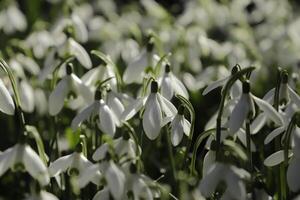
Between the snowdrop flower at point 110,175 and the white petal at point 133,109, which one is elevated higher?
the snowdrop flower at point 110,175

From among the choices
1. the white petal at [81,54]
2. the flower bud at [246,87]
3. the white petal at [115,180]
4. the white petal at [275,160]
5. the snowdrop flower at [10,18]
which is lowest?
the snowdrop flower at [10,18]

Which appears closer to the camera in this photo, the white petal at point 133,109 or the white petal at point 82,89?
the white petal at point 133,109

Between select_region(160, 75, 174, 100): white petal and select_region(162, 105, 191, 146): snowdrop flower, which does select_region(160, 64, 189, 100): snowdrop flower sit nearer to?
select_region(160, 75, 174, 100): white petal

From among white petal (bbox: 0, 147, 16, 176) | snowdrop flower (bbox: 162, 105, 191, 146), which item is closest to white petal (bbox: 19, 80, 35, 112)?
snowdrop flower (bbox: 162, 105, 191, 146)

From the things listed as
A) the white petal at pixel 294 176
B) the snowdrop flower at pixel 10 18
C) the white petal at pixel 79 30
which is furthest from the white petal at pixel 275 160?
the snowdrop flower at pixel 10 18

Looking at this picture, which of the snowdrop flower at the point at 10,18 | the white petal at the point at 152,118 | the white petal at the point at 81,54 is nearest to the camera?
the white petal at the point at 152,118

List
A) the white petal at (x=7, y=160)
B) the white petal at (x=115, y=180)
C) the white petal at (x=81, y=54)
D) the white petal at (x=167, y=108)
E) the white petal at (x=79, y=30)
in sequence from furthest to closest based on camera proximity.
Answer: the white petal at (x=79, y=30), the white petal at (x=81, y=54), the white petal at (x=167, y=108), the white petal at (x=7, y=160), the white petal at (x=115, y=180)

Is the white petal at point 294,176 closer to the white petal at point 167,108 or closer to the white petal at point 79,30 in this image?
the white petal at point 167,108

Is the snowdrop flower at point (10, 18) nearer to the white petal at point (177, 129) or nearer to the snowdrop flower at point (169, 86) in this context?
the snowdrop flower at point (169, 86)
